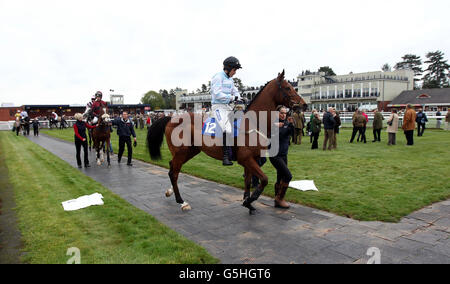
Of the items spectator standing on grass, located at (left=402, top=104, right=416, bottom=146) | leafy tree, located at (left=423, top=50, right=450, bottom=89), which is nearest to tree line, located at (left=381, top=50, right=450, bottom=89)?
leafy tree, located at (left=423, top=50, right=450, bottom=89)

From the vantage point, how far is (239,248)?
397cm

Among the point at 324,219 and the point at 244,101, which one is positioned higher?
the point at 244,101

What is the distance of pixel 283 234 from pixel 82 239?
3116 millimetres

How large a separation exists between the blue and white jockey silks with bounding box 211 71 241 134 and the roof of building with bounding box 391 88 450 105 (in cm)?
6053

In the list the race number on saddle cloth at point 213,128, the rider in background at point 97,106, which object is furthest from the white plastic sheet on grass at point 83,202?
the rider in background at point 97,106

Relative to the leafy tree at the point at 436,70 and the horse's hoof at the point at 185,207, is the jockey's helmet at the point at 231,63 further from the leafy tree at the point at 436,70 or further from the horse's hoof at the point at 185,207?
the leafy tree at the point at 436,70

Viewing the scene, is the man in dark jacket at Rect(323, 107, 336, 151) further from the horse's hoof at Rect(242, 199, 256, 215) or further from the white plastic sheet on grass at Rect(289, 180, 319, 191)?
the horse's hoof at Rect(242, 199, 256, 215)

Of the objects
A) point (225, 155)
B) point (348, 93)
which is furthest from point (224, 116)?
point (348, 93)

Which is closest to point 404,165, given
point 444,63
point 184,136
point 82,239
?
point 184,136

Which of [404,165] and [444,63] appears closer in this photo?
[404,165]

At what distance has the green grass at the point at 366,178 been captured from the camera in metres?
5.57

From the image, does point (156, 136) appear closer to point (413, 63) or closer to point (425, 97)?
point (425, 97)
